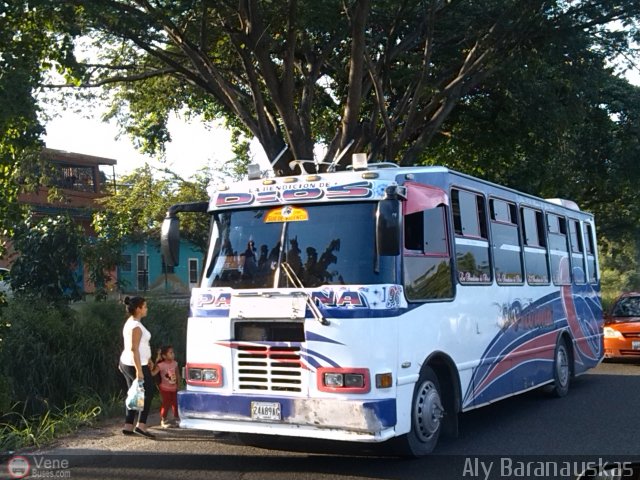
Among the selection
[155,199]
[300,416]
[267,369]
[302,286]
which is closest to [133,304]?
[267,369]

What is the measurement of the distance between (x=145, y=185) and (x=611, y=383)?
77.1 ft

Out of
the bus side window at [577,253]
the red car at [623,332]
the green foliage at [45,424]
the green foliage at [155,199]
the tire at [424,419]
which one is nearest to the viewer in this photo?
the tire at [424,419]

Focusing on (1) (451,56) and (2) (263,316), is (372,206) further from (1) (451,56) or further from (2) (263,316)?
(1) (451,56)

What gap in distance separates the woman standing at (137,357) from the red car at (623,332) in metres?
10.4

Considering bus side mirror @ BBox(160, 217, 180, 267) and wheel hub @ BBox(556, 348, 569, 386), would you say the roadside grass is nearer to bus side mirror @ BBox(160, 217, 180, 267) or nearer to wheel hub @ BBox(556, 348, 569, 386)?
bus side mirror @ BBox(160, 217, 180, 267)

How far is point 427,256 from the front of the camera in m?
8.05

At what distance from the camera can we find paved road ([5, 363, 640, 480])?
741 centimetres

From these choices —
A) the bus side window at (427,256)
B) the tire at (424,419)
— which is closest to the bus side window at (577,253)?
the bus side window at (427,256)

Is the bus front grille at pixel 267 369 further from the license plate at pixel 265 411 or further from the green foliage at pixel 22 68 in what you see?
the green foliage at pixel 22 68

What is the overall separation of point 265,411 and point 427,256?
230 cm

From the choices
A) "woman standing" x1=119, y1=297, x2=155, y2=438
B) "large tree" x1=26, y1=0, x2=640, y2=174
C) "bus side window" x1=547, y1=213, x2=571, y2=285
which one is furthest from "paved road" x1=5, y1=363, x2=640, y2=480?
"large tree" x1=26, y1=0, x2=640, y2=174

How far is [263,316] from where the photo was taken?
24.8 ft

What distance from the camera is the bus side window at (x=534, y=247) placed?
10.8m

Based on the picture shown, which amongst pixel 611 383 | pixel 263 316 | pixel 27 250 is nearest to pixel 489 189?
pixel 263 316
